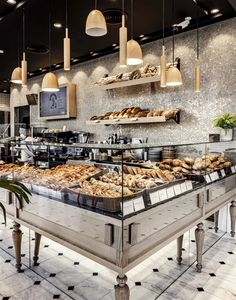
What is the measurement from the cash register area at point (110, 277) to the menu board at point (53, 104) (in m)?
4.47

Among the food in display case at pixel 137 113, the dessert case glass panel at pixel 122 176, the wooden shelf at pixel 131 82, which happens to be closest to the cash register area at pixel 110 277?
the dessert case glass panel at pixel 122 176

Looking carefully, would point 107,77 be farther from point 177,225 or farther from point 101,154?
point 177,225

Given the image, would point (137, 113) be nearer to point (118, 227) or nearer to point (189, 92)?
point (189, 92)

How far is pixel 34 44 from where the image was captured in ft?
17.9

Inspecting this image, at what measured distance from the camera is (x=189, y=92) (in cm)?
468

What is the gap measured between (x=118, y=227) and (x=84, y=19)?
3684mm

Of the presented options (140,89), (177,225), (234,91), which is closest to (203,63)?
(234,91)

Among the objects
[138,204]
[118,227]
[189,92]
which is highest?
[189,92]

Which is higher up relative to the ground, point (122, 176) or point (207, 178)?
point (122, 176)

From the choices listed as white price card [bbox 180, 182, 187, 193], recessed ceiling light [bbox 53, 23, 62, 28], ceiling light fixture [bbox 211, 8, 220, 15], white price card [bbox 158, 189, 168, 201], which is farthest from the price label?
recessed ceiling light [bbox 53, 23, 62, 28]

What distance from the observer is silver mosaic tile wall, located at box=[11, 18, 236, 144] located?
4.24m

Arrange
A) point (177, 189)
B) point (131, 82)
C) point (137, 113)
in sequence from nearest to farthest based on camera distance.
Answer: point (177, 189)
point (131, 82)
point (137, 113)

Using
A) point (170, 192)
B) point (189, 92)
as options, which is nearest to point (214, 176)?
point (170, 192)

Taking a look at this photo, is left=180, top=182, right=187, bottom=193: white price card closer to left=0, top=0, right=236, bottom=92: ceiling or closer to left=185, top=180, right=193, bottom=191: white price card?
left=185, top=180, right=193, bottom=191: white price card
